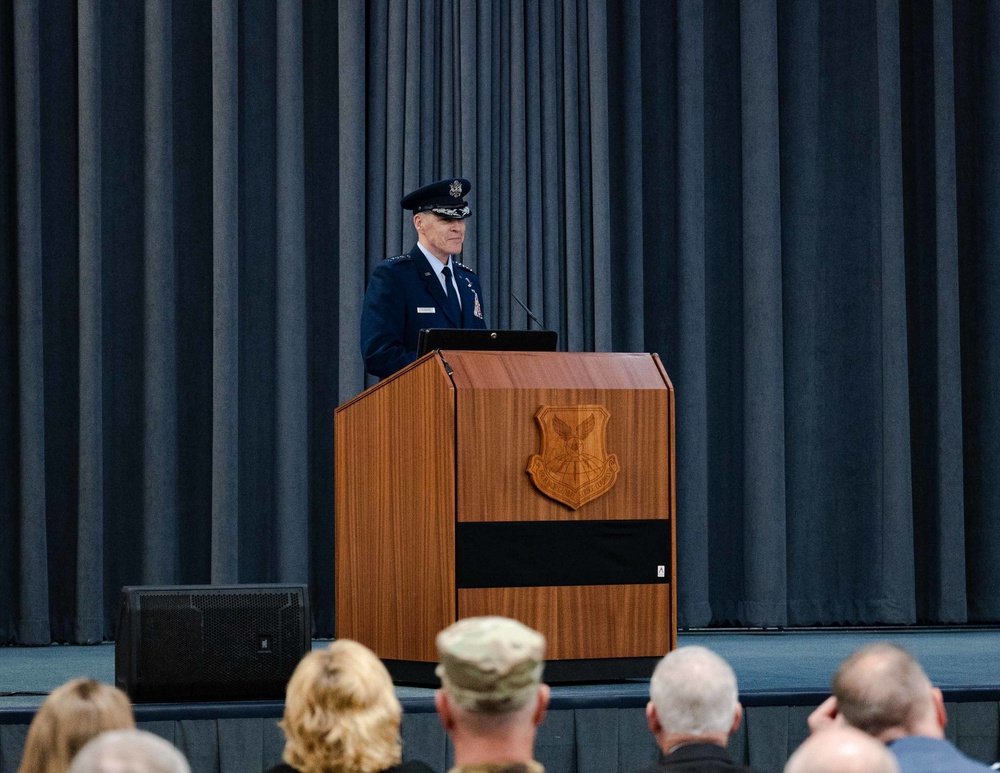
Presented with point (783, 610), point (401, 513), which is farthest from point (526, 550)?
point (783, 610)

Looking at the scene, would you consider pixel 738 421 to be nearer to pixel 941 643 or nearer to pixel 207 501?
pixel 941 643

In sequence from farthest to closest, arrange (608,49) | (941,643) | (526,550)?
(608,49) < (941,643) < (526,550)

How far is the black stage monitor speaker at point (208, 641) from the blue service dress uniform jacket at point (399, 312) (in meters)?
0.76

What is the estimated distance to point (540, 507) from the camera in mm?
3229

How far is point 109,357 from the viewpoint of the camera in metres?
5.45

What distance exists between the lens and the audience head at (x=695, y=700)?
1.94 m

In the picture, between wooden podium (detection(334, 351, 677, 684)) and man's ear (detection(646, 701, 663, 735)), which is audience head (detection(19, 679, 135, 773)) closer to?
man's ear (detection(646, 701, 663, 735))

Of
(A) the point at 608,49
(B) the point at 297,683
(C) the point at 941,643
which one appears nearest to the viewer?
(B) the point at 297,683

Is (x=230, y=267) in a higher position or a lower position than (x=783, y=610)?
higher

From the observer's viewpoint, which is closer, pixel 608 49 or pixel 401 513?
pixel 401 513

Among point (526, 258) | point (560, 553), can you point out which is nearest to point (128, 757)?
point (560, 553)

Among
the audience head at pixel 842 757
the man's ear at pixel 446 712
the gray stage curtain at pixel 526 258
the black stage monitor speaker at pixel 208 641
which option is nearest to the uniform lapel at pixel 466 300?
the black stage monitor speaker at pixel 208 641

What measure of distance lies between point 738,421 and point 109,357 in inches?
103

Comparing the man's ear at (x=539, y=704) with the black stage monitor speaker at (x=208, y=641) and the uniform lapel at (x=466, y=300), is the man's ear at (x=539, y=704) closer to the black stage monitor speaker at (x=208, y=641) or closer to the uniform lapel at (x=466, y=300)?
the black stage monitor speaker at (x=208, y=641)
